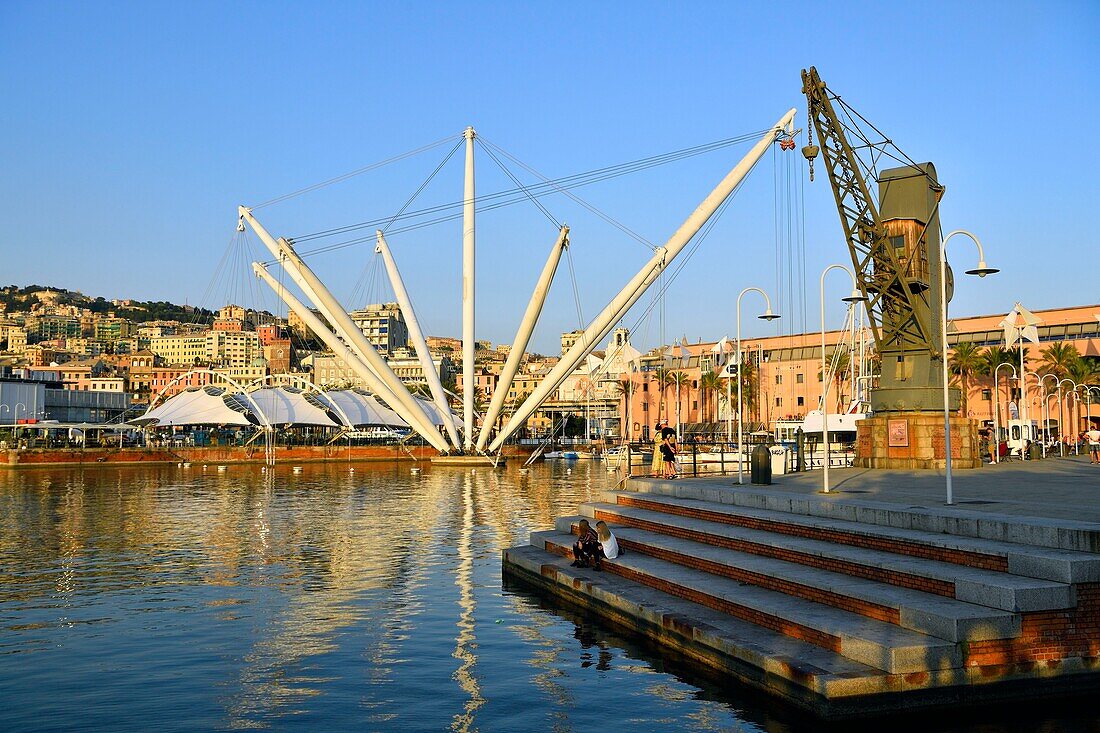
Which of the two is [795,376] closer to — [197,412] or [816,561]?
[197,412]

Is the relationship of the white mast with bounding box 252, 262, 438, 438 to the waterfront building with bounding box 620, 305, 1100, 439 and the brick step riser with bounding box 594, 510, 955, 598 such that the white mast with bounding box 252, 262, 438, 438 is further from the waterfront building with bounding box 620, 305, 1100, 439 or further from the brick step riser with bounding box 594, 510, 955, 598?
the brick step riser with bounding box 594, 510, 955, 598

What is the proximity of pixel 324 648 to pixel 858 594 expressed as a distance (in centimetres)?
766

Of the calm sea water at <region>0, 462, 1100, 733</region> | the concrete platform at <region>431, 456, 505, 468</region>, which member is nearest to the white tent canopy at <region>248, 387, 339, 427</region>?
the concrete platform at <region>431, 456, 505, 468</region>

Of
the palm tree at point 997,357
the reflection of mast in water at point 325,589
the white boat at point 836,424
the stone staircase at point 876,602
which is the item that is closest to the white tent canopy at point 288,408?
the white boat at point 836,424

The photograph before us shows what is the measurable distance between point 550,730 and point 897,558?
18.5 ft

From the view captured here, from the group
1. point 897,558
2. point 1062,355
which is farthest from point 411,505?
point 1062,355

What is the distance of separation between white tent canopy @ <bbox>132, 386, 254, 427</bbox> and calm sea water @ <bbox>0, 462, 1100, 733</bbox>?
74.3 meters

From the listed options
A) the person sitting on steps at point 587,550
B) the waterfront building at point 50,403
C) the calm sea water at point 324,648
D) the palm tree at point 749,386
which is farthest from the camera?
the waterfront building at point 50,403

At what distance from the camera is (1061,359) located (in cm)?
7862

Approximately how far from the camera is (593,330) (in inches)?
2520

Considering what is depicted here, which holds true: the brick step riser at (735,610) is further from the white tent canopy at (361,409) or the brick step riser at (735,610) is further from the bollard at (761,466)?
the white tent canopy at (361,409)

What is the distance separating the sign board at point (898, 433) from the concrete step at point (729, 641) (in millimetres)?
16152

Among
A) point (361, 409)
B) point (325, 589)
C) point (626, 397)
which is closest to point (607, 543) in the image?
point (325, 589)

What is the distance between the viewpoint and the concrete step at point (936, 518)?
1188 cm
